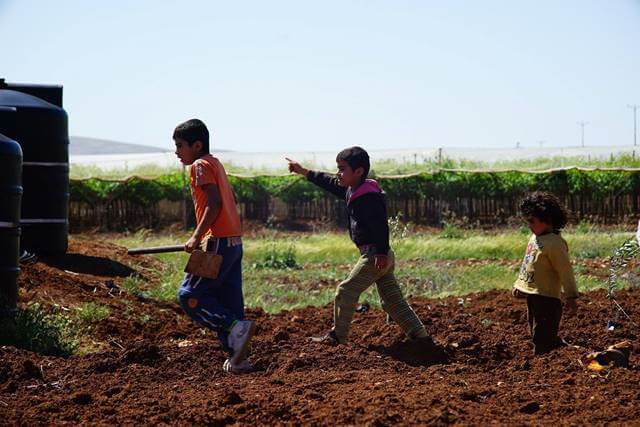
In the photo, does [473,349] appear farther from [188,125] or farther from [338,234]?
[338,234]

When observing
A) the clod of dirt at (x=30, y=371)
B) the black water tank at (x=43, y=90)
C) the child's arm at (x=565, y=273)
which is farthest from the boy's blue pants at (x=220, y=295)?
the black water tank at (x=43, y=90)

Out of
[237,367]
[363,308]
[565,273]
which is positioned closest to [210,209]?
[237,367]

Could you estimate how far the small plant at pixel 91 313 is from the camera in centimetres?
868

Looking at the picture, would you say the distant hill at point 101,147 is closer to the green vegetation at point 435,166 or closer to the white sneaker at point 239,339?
the green vegetation at point 435,166

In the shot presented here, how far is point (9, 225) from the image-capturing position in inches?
316

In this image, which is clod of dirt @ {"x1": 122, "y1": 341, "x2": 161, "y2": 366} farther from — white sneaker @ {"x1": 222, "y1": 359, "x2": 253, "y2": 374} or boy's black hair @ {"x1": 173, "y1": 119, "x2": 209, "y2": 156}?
boy's black hair @ {"x1": 173, "y1": 119, "x2": 209, "y2": 156}

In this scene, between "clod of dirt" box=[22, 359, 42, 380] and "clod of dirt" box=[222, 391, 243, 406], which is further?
"clod of dirt" box=[22, 359, 42, 380]

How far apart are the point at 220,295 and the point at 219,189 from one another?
2.30 ft

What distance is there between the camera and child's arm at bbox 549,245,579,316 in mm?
6750

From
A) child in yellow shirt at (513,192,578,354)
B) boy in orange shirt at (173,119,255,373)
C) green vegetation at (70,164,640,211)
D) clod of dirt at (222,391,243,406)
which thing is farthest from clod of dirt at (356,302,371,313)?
green vegetation at (70,164,640,211)

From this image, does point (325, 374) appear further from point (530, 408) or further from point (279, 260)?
point (279, 260)

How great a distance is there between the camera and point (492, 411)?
502 cm

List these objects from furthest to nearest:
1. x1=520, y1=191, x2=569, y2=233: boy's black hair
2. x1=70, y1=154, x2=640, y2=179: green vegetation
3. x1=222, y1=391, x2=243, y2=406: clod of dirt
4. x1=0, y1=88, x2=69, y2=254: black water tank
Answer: x1=70, y1=154, x2=640, y2=179: green vegetation < x1=0, y1=88, x2=69, y2=254: black water tank < x1=520, y1=191, x2=569, y2=233: boy's black hair < x1=222, y1=391, x2=243, y2=406: clod of dirt

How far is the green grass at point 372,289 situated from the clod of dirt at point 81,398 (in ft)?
16.6
